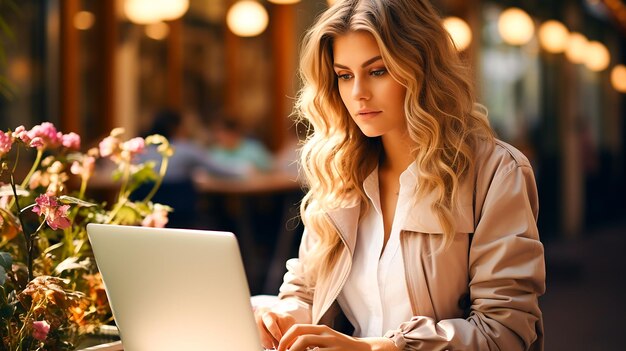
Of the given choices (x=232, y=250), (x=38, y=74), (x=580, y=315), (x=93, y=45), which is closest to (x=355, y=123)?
(x=232, y=250)

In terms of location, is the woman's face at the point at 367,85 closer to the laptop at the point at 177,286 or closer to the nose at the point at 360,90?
the nose at the point at 360,90

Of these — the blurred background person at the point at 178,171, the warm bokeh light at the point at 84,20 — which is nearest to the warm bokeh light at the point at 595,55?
the blurred background person at the point at 178,171

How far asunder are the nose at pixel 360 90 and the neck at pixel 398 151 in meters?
0.17

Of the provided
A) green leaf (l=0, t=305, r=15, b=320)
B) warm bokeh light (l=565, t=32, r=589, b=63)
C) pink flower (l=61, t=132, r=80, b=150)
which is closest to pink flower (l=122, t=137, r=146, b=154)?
pink flower (l=61, t=132, r=80, b=150)

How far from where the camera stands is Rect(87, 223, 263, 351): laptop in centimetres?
134

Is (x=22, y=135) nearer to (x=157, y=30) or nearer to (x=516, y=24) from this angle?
(x=157, y=30)

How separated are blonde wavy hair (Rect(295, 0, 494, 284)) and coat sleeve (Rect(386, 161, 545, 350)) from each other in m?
0.08

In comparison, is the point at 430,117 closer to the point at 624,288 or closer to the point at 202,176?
the point at 202,176

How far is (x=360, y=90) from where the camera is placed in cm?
182

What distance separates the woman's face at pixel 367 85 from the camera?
181 cm

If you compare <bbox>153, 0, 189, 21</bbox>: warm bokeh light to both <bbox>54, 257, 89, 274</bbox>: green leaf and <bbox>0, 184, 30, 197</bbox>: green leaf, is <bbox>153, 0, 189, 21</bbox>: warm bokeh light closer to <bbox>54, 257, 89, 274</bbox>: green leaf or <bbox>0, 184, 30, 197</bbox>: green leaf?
<bbox>0, 184, 30, 197</bbox>: green leaf

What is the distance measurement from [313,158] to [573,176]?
1122 cm

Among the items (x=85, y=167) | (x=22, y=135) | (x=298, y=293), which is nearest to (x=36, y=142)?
(x=22, y=135)

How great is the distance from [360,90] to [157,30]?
6992mm
